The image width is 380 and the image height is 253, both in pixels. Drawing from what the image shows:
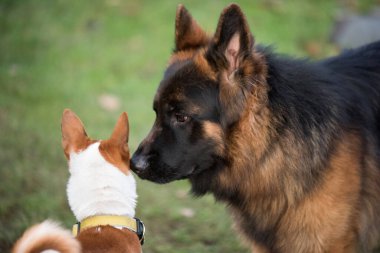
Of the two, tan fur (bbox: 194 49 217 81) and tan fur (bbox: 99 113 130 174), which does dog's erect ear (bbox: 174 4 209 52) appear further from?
tan fur (bbox: 99 113 130 174)

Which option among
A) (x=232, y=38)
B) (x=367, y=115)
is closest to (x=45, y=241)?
(x=232, y=38)

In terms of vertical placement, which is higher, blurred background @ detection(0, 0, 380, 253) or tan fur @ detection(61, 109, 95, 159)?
tan fur @ detection(61, 109, 95, 159)

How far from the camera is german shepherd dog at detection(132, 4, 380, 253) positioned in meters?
3.54

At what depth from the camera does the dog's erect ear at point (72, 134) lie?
11.9 feet

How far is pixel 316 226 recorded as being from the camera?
12.0ft

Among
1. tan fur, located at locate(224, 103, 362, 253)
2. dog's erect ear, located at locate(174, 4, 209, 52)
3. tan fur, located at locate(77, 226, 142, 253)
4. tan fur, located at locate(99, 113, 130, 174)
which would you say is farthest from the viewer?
dog's erect ear, located at locate(174, 4, 209, 52)

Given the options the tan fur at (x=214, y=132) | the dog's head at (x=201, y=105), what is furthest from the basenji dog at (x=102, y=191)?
the tan fur at (x=214, y=132)

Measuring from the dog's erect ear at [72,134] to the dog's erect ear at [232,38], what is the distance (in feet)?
3.45

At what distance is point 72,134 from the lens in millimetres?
3627

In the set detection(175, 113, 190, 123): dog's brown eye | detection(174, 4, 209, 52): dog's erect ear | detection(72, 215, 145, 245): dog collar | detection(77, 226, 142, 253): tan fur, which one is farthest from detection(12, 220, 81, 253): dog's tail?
detection(174, 4, 209, 52): dog's erect ear

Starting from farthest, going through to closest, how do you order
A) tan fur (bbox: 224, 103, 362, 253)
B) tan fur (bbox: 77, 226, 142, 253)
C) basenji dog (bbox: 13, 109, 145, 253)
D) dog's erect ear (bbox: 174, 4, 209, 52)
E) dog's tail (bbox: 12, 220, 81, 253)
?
1. dog's erect ear (bbox: 174, 4, 209, 52)
2. tan fur (bbox: 224, 103, 362, 253)
3. basenji dog (bbox: 13, 109, 145, 253)
4. tan fur (bbox: 77, 226, 142, 253)
5. dog's tail (bbox: 12, 220, 81, 253)

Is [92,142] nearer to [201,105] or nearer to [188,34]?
[201,105]

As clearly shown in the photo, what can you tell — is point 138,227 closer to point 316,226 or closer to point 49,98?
point 316,226

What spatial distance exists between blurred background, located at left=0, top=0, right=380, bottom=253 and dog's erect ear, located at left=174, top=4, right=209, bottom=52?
1627mm
